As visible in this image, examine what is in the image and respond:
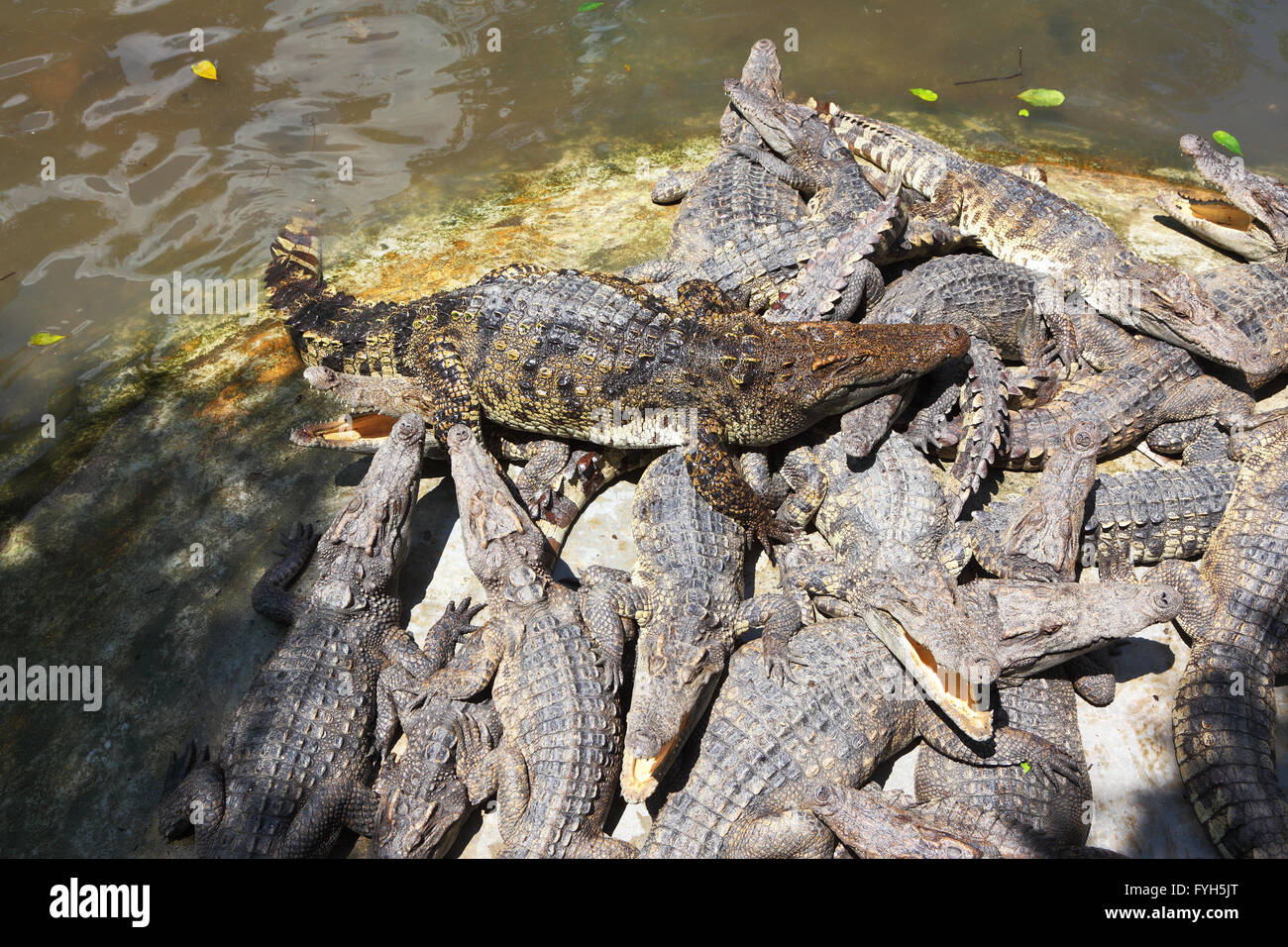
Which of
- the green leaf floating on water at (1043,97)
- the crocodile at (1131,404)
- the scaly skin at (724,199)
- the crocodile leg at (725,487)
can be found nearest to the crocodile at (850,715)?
the crocodile leg at (725,487)

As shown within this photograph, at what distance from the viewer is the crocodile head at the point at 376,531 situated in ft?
13.6

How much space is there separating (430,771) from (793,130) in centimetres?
513

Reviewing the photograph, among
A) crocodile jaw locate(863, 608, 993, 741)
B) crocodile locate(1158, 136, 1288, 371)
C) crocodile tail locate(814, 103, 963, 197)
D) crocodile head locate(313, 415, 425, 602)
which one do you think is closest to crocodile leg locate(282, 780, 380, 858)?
crocodile head locate(313, 415, 425, 602)

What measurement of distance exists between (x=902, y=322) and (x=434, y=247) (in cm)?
338

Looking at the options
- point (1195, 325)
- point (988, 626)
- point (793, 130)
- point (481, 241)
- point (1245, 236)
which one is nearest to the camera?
point (988, 626)

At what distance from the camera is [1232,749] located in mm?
3650

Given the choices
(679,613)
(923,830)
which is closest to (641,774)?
(679,613)

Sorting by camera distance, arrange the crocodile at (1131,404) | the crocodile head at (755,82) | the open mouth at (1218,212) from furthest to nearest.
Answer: the crocodile head at (755,82) < the open mouth at (1218,212) < the crocodile at (1131,404)

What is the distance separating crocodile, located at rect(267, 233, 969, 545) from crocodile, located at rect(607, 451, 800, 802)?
0.17 m

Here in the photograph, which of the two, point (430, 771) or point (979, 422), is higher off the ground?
point (979, 422)

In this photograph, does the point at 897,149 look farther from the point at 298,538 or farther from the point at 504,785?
the point at 504,785

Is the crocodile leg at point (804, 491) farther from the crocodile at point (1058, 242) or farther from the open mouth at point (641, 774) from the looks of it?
the crocodile at point (1058, 242)

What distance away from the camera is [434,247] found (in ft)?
20.3

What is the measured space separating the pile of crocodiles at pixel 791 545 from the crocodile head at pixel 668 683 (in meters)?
0.02
